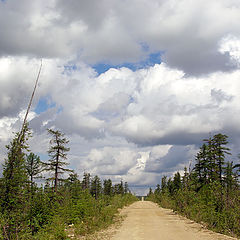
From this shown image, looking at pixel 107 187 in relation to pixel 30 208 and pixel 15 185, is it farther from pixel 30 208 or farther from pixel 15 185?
pixel 15 185

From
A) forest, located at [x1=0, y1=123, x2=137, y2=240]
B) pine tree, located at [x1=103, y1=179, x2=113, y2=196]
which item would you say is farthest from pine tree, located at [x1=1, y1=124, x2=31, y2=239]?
pine tree, located at [x1=103, y1=179, x2=113, y2=196]

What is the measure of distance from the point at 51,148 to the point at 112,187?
266ft

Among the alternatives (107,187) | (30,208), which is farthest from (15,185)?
(107,187)

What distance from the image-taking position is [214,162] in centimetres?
4253

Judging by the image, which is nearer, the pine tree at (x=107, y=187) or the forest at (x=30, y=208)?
the forest at (x=30, y=208)

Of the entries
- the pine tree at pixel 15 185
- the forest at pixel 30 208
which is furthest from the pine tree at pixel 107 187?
the pine tree at pixel 15 185

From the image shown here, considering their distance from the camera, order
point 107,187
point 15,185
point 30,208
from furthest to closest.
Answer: point 107,187 → point 30,208 → point 15,185

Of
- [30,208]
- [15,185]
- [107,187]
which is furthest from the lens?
[107,187]

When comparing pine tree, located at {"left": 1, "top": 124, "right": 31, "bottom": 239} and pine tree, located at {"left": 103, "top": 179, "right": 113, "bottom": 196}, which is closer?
pine tree, located at {"left": 1, "top": 124, "right": 31, "bottom": 239}

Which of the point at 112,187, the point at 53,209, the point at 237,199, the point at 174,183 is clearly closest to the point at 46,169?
the point at 53,209

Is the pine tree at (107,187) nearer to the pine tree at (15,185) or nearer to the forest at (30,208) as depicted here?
the forest at (30,208)

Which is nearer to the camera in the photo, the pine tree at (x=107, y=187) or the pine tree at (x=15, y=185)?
the pine tree at (x=15, y=185)

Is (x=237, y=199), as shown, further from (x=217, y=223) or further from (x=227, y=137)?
(x=227, y=137)

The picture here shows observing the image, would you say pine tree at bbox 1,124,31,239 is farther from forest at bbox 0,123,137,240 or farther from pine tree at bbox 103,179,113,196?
pine tree at bbox 103,179,113,196
